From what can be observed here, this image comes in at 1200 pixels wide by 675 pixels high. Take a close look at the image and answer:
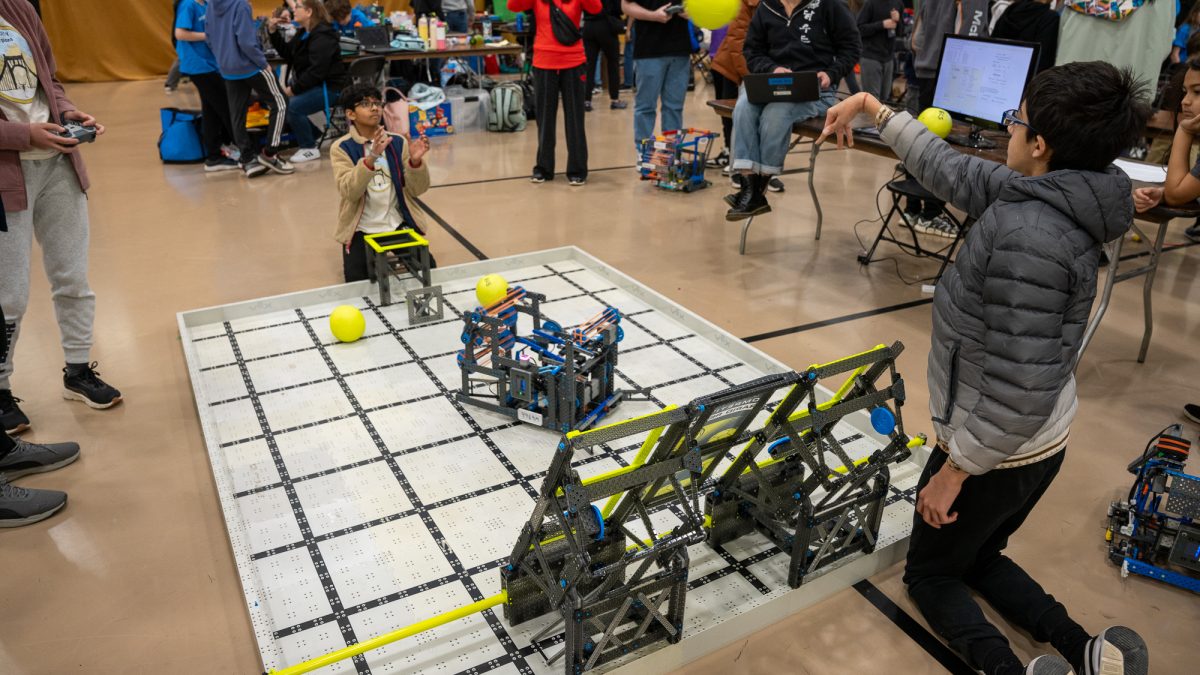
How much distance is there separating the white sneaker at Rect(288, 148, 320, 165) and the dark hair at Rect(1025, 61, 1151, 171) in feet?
20.6

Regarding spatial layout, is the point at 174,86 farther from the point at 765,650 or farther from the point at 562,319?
the point at 765,650

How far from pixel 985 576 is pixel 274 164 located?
Result: 6011mm

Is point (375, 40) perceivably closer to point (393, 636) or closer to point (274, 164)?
point (274, 164)

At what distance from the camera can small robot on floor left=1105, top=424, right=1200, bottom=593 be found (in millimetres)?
2471

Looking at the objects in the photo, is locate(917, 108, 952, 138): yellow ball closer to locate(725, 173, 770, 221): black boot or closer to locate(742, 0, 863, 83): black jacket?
locate(742, 0, 863, 83): black jacket

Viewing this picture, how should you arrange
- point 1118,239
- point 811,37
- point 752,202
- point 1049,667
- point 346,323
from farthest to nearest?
point 811,37 < point 752,202 < point 346,323 < point 1118,239 < point 1049,667

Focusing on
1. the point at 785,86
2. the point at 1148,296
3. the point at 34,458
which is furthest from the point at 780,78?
the point at 34,458

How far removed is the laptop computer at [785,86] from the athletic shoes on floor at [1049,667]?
3219 millimetres

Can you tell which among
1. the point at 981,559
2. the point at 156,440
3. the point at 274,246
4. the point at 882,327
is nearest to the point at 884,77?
the point at 882,327

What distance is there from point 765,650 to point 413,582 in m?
1.01

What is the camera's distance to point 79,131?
2.91 m

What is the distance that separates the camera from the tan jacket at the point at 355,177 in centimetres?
412

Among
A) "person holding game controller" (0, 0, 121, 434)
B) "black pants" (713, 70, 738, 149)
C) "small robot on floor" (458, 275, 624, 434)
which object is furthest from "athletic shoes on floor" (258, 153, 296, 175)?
"small robot on floor" (458, 275, 624, 434)

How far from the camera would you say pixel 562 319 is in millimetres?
4062
